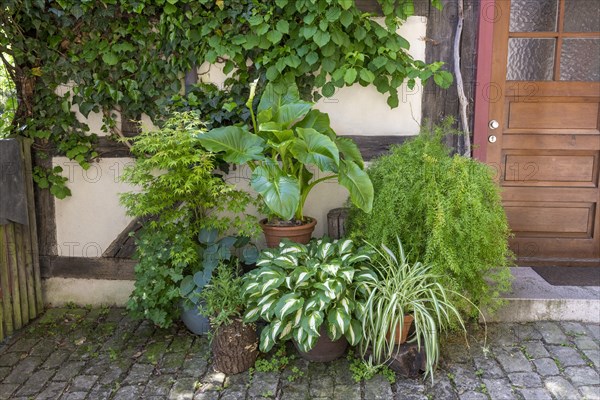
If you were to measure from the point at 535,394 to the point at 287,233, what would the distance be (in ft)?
5.24

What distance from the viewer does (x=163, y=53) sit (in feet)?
11.8

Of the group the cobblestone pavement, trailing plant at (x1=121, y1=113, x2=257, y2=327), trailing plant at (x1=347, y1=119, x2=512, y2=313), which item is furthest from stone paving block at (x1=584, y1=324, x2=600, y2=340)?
trailing plant at (x1=121, y1=113, x2=257, y2=327)

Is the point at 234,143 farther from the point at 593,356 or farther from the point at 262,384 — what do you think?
the point at 593,356

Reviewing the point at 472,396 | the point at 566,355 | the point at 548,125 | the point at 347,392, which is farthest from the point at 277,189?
the point at 548,125

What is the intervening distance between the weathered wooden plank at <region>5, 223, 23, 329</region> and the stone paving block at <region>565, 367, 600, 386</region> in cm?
338

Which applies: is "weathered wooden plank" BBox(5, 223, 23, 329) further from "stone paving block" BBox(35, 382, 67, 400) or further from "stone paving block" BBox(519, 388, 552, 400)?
"stone paving block" BBox(519, 388, 552, 400)

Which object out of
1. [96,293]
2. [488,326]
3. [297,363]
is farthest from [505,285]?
[96,293]

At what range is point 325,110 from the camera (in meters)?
3.69

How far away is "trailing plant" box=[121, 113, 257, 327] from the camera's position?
314 centimetres

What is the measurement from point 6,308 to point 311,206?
212cm

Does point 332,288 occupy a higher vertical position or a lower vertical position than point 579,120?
lower

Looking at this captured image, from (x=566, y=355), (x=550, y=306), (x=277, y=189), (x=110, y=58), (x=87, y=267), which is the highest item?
(x=110, y=58)

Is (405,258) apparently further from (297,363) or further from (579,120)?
(579,120)

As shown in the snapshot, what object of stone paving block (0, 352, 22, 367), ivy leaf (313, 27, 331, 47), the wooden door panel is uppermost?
ivy leaf (313, 27, 331, 47)
